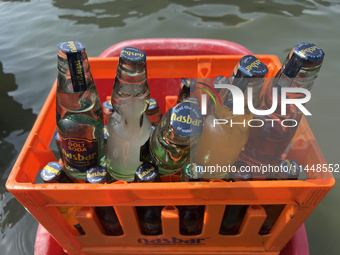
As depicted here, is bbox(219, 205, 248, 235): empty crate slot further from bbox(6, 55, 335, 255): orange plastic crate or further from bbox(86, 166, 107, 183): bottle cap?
bbox(86, 166, 107, 183): bottle cap

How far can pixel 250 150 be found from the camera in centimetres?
61

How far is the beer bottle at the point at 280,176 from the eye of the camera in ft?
1.73

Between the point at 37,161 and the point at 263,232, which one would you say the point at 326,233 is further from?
the point at 37,161

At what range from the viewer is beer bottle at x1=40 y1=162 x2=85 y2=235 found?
0.55 m

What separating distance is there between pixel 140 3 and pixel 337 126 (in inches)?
66.3

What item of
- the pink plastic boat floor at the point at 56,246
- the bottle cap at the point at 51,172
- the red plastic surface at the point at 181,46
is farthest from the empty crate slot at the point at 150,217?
the red plastic surface at the point at 181,46

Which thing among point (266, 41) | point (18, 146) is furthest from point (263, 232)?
point (266, 41)

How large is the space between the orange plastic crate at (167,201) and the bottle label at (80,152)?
0.06 meters

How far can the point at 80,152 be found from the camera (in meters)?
0.57

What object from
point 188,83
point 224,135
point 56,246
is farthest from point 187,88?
point 56,246

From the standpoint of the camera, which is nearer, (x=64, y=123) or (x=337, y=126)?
(x=64, y=123)

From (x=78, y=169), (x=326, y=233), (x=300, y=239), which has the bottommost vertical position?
(x=326, y=233)

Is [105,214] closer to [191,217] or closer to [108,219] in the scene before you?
[108,219]

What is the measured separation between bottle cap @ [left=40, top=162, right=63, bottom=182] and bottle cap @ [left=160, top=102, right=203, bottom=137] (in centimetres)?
29
